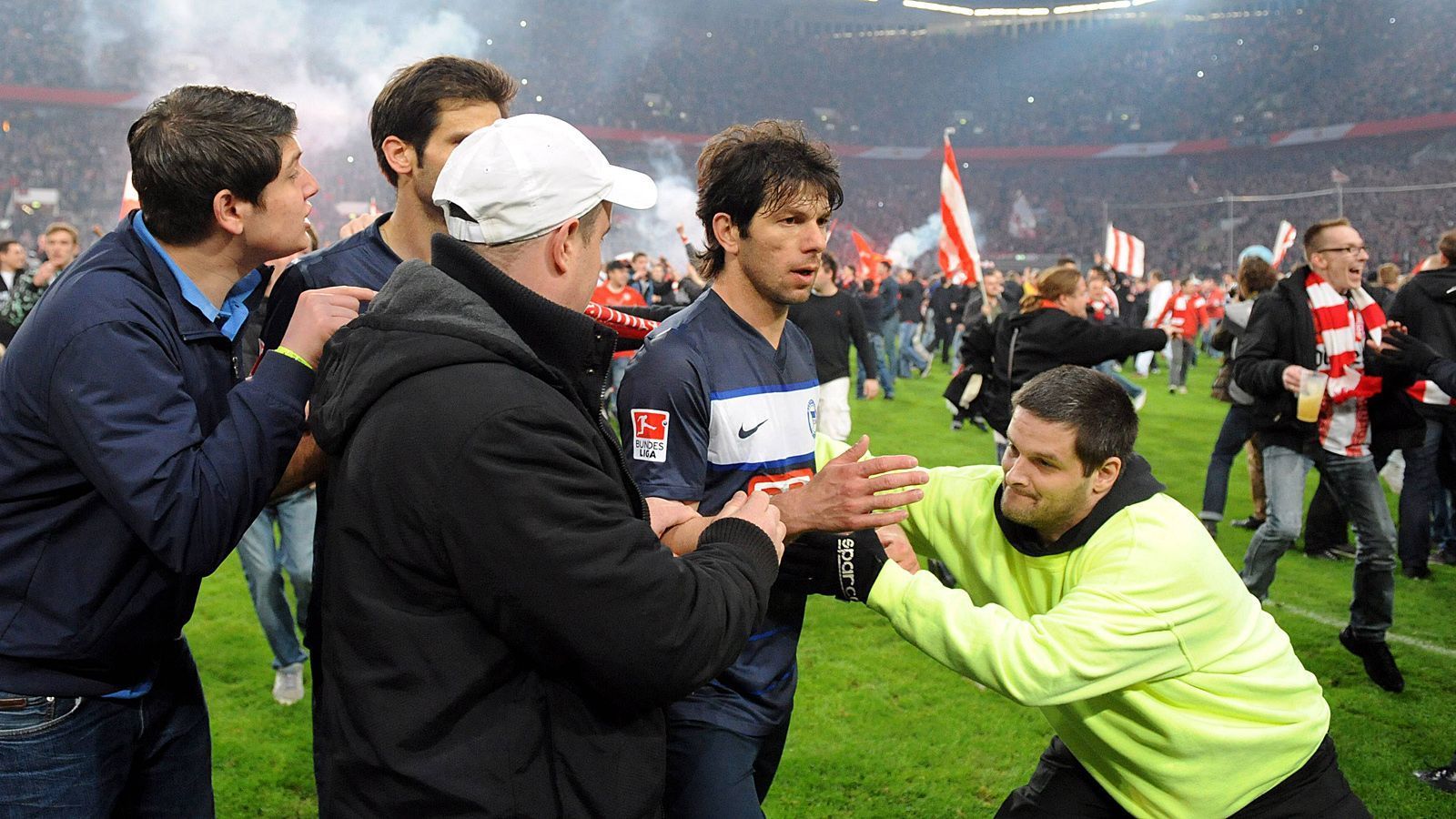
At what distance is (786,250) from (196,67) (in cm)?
4432

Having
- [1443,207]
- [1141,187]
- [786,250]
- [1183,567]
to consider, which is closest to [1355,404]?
[1183,567]

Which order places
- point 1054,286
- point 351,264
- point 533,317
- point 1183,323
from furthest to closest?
point 1183,323 → point 1054,286 → point 351,264 → point 533,317

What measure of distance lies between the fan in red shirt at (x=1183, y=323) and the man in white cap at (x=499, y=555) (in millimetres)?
13966

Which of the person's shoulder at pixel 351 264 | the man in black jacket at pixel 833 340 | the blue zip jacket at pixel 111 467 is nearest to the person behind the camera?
the blue zip jacket at pixel 111 467

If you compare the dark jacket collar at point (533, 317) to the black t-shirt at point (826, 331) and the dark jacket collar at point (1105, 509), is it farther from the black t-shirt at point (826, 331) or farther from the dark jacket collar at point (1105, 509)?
the black t-shirt at point (826, 331)

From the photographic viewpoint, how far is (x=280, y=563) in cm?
534

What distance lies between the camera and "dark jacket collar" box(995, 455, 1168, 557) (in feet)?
9.82

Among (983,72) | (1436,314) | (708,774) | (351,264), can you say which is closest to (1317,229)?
(1436,314)

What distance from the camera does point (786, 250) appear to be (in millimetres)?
3025

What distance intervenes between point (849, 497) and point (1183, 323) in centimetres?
1598

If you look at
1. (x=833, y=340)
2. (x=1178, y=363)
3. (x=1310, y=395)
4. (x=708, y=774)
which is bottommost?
(x=1178, y=363)

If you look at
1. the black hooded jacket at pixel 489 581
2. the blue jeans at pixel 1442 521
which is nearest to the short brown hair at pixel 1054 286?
the blue jeans at pixel 1442 521

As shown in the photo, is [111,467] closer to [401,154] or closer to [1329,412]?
[401,154]

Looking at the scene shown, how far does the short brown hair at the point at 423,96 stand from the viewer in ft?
9.45
